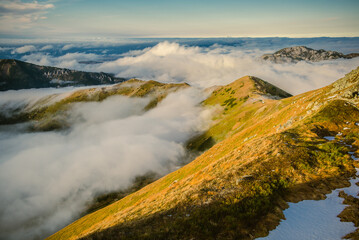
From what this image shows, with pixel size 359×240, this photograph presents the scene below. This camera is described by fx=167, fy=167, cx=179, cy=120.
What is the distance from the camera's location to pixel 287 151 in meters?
22.7

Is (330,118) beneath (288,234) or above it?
above

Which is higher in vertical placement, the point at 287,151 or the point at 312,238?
the point at 287,151

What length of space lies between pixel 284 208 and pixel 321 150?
12.0m

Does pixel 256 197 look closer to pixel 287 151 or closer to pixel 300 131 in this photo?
pixel 287 151

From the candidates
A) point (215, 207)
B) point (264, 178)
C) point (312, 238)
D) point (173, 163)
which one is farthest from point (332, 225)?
point (173, 163)

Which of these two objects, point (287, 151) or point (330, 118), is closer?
point (287, 151)

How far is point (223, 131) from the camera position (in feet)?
544

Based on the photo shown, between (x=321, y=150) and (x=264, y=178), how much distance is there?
9.77 metres

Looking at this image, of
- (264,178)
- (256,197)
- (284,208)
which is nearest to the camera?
(284,208)

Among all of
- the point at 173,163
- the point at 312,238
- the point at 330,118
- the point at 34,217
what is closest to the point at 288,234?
the point at 312,238

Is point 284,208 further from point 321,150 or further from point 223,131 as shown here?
point 223,131

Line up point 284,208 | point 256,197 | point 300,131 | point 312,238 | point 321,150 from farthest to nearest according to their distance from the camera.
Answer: point 300,131 → point 321,150 → point 256,197 → point 284,208 → point 312,238

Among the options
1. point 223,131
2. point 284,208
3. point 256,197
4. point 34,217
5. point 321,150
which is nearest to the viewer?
point 284,208

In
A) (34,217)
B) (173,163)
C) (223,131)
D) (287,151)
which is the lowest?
(34,217)
